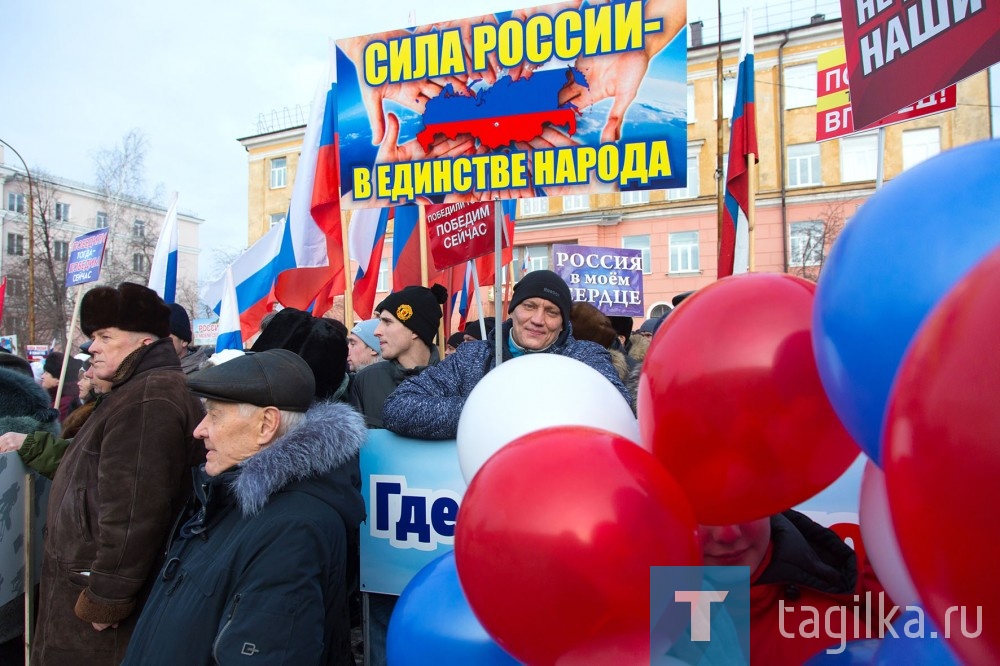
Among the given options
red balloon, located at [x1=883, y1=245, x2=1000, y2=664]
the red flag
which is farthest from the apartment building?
red balloon, located at [x1=883, y1=245, x2=1000, y2=664]

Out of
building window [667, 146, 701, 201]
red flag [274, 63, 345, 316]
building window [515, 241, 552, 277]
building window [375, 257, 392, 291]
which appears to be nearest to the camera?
red flag [274, 63, 345, 316]

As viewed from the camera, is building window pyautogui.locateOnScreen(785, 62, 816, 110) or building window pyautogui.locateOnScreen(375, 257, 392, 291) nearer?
building window pyautogui.locateOnScreen(785, 62, 816, 110)

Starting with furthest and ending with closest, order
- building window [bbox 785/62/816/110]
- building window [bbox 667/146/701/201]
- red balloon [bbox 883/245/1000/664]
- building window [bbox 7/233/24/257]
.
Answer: building window [bbox 7/233/24/257]
building window [bbox 667/146/701/201]
building window [bbox 785/62/816/110]
red balloon [bbox 883/245/1000/664]

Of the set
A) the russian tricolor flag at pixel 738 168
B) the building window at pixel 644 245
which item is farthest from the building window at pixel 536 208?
the russian tricolor flag at pixel 738 168

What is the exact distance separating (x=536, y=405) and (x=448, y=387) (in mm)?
1389

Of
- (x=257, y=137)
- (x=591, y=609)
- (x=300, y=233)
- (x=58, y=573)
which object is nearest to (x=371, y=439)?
(x=58, y=573)

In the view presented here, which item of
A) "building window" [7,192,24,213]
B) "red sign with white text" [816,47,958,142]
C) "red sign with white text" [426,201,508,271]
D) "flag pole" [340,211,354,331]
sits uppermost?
"building window" [7,192,24,213]

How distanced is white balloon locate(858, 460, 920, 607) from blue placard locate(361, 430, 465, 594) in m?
1.65

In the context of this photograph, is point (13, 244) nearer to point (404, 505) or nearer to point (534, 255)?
point (534, 255)

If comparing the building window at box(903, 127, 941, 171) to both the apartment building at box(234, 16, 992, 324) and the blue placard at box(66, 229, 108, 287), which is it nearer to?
the apartment building at box(234, 16, 992, 324)

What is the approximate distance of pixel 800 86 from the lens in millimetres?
24469

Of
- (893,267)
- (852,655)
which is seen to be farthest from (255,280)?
(893,267)

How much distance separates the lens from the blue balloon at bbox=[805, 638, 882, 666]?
1.26 m

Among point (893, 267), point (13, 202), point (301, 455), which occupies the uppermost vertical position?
point (13, 202)
